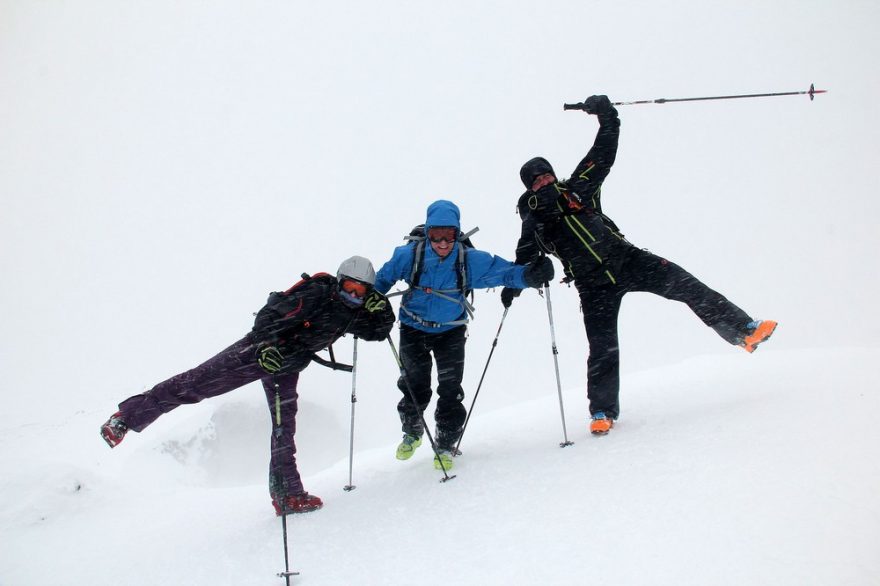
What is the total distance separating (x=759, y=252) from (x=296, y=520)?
16746cm

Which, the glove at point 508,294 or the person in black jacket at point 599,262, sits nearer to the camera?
the person in black jacket at point 599,262

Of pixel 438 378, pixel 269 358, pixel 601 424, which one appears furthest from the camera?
pixel 438 378

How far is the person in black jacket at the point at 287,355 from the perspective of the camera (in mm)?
5750

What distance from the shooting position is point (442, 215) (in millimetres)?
5980

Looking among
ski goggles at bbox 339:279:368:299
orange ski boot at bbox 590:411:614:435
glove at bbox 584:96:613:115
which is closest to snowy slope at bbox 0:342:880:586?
orange ski boot at bbox 590:411:614:435

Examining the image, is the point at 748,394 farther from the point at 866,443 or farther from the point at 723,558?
the point at 723,558

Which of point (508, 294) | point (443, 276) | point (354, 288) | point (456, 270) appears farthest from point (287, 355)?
point (508, 294)

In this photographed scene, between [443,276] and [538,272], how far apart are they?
1029mm

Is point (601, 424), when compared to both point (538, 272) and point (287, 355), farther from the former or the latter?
point (287, 355)

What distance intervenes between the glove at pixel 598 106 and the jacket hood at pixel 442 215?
1753 mm

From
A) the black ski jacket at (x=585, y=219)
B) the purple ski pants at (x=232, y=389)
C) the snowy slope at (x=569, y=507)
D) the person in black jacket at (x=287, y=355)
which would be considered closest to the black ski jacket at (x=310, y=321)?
the person in black jacket at (x=287, y=355)

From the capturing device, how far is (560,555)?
362cm

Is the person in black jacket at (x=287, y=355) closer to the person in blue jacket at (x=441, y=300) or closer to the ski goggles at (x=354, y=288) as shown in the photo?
the ski goggles at (x=354, y=288)

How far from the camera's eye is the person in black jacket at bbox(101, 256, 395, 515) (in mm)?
5750
